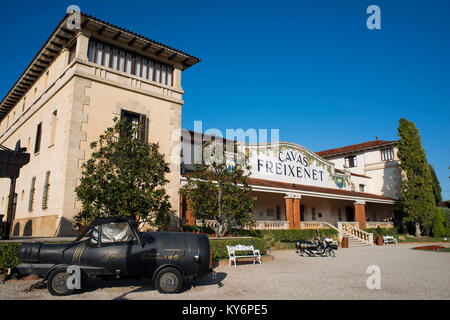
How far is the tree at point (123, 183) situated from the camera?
1077 cm

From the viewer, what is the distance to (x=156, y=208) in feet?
38.0

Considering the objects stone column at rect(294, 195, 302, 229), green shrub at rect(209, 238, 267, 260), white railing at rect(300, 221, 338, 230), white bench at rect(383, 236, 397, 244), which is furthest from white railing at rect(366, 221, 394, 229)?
green shrub at rect(209, 238, 267, 260)

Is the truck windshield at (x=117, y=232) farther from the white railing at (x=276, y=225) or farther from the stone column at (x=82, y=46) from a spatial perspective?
the white railing at (x=276, y=225)

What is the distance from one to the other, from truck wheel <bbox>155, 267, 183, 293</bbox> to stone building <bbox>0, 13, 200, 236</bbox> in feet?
23.6

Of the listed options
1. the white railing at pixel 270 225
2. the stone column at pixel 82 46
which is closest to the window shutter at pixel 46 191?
the stone column at pixel 82 46

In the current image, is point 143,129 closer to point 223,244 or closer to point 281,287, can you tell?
point 223,244

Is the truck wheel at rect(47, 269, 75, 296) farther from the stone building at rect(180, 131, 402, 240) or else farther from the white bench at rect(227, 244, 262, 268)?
the stone building at rect(180, 131, 402, 240)

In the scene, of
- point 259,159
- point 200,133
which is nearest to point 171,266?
point 200,133

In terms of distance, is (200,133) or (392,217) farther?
(392,217)

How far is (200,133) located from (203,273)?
647 inches

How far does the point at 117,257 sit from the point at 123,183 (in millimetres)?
3951

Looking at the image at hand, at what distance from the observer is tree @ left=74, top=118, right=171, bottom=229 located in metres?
10.8

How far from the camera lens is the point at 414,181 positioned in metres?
32.3
